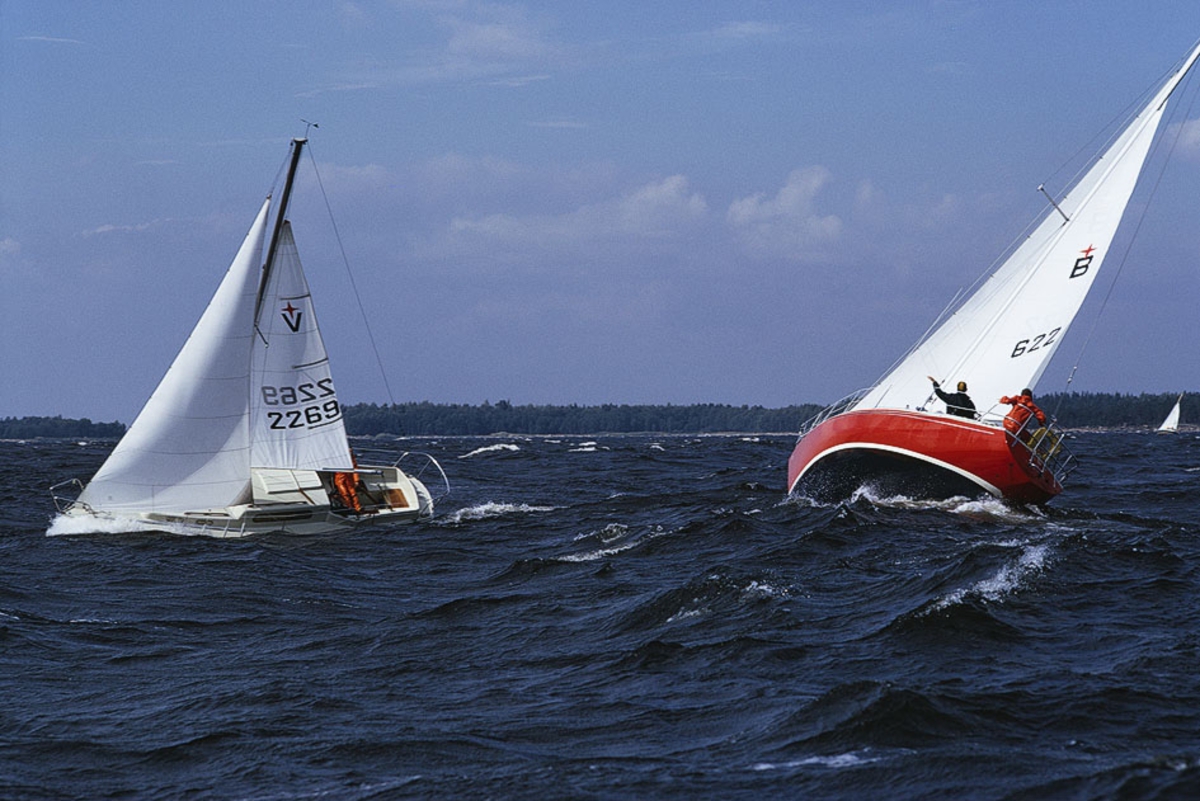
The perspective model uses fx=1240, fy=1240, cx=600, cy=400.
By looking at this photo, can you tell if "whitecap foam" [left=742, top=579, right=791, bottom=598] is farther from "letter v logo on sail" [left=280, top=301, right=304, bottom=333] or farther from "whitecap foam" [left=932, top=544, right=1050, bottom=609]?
"letter v logo on sail" [left=280, top=301, right=304, bottom=333]

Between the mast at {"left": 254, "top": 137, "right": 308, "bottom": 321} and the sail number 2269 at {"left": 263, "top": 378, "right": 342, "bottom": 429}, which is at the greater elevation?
the mast at {"left": 254, "top": 137, "right": 308, "bottom": 321}

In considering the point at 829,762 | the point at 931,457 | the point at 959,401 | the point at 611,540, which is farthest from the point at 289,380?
the point at 829,762

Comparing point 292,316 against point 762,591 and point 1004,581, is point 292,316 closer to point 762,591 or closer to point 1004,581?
point 762,591

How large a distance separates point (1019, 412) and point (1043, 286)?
3.27 m

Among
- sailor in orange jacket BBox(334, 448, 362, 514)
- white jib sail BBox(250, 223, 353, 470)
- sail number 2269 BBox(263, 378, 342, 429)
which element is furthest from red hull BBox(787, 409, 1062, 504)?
sail number 2269 BBox(263, 378, 342, 429)

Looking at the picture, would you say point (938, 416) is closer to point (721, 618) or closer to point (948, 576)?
point (948, 576)

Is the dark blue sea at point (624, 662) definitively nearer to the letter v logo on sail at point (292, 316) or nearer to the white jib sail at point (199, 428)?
the white jib sail at point (199, 428)

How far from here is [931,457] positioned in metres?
24.3

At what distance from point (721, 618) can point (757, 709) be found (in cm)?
401

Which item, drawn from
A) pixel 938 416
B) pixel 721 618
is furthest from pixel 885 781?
pixel 938 416

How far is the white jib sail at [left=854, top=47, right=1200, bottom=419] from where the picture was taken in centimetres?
2561

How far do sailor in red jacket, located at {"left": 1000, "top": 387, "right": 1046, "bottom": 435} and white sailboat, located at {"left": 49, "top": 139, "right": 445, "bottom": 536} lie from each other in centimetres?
1297

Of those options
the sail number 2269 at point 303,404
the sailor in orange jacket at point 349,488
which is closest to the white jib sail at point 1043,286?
the sailor in orange jacket at point 349,488

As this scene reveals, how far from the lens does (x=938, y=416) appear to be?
79.1 ft
